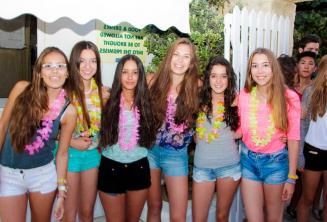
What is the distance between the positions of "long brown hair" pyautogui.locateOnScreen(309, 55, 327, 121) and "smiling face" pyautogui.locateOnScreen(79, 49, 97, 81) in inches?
90.2

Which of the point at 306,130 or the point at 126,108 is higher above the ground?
the point at 126,108

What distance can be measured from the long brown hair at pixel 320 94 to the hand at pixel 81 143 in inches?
91.7

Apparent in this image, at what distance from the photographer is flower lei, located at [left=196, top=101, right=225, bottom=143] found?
3297 mm

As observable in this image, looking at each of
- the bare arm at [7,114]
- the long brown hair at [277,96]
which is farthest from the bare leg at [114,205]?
the long brown hair at [277,96]

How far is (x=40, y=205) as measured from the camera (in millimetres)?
2783

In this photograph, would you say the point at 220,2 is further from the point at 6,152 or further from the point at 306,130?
the point at 6,152

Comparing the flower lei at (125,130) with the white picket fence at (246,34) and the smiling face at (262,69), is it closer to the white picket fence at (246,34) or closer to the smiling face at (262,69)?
the smiling face at (262,69)

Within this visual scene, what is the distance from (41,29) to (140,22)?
178 cm

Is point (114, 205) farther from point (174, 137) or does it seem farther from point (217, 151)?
point (217, 151)

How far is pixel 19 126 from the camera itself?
2674mm

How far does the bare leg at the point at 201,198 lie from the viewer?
10.9ft

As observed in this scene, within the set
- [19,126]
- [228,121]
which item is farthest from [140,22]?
[19,126]

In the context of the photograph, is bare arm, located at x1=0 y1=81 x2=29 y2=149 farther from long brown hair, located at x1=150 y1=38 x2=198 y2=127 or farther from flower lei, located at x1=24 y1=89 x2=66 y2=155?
long brown hair, located at x1=150 y1=38 x2=198 y2=127

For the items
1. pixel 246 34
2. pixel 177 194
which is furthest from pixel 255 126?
pixel 246 34
